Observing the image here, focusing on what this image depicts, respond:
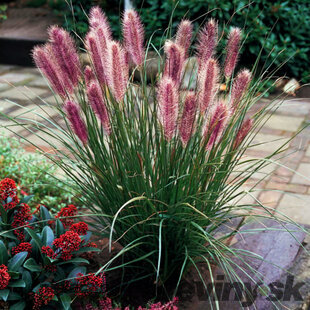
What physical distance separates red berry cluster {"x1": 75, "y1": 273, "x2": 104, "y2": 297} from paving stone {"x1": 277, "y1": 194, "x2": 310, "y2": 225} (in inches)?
49.6

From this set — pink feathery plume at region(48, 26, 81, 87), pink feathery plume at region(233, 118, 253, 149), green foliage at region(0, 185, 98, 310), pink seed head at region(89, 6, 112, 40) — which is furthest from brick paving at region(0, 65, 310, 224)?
green foliage at region(0, 185, 98, 310)

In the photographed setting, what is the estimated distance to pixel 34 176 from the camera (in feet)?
8.96

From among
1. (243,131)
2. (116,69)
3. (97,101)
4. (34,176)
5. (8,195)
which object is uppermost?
(116,69)

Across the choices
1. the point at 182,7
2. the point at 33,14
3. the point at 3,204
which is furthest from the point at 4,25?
the point at 3,204

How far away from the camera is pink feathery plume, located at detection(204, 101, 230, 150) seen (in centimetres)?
163

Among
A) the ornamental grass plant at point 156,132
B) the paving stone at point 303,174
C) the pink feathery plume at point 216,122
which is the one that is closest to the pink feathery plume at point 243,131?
the ornamental grass plant at point 156,132

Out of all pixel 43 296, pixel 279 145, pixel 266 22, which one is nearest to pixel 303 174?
pixel 279 145

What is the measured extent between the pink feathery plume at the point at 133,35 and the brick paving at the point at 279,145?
0.44m

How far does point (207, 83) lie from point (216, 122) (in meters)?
0.12

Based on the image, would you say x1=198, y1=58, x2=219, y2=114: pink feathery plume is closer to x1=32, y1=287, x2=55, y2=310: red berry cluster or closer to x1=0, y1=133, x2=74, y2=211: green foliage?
x1=32, y1=287, x2=55, y2=310: red berry cluster

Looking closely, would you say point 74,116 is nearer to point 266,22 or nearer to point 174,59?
point 174,59

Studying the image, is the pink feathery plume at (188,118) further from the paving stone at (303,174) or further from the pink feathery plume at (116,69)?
the paving stone at (303,174)

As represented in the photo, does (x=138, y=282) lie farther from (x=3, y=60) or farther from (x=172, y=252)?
(x=3, y=60)

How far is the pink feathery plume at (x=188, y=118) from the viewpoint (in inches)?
60.9
